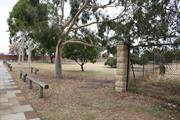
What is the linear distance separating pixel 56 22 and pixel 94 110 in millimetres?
10525

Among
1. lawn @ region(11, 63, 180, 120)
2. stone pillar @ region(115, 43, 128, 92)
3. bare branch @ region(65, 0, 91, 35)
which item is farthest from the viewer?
bare branch @ region(65, 0, 91, 35)

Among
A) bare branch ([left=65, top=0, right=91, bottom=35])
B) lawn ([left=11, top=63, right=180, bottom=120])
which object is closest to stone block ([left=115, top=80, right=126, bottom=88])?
lawn ([left=11, top=63, right=180, bottom=120])

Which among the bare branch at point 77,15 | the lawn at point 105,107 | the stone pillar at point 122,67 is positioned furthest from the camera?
the bare branch at point 77,15

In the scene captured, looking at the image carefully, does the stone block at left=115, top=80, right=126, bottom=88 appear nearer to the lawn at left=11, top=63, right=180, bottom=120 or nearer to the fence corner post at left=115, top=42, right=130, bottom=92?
the fence corner post at left=115, top=42, right=130, bottom=92

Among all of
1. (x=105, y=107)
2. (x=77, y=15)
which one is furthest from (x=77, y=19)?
(x=105, y=107)

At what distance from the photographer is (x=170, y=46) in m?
9.33

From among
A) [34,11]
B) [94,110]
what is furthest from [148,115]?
[34,11]

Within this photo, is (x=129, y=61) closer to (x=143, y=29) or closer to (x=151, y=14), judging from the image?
(x=143, y=29)

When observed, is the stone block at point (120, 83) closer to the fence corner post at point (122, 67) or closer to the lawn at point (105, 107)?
the fence corner post at point (122, 67)

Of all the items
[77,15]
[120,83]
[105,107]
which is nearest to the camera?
[105,107]

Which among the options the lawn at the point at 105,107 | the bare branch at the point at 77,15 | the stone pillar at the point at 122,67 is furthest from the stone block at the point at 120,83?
the bare branch at the point at 77,15

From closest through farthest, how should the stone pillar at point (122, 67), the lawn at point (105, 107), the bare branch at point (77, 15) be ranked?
the lawn at point (105, 107) → the stone pillar at point (122, 67) → the bare branch at point (77, 15)

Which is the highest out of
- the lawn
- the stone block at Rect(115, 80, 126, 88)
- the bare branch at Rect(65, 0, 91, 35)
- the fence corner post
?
the bare branch at Rect(65, 0, 91, 35)

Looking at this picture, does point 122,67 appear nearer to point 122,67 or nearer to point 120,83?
point 122,67
